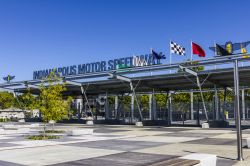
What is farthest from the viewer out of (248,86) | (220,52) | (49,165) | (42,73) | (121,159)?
(42,73)

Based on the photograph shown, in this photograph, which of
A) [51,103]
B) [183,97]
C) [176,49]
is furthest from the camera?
[183,97]

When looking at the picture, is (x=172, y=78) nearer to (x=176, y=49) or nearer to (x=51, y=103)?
(x=176, y=49)

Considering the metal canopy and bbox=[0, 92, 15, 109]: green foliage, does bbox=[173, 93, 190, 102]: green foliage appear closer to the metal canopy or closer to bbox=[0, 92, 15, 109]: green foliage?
the metal canopy

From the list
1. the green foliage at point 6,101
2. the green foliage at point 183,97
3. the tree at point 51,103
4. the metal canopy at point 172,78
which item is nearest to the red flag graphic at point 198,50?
the metal canopy at point 172,78

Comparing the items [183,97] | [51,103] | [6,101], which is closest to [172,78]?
[51,103]

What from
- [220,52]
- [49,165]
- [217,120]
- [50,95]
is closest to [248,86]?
[217,120]

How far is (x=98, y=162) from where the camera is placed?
1266 centimetres

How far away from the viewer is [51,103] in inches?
979

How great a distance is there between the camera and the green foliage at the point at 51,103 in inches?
976

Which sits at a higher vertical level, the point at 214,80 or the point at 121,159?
the point at 214,80

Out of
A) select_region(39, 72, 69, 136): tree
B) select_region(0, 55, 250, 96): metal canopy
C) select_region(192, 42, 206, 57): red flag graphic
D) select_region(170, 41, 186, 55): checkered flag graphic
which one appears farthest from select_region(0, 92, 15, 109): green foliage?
select_region(39, 72, 69, 136): tree

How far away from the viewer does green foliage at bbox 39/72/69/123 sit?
2478cm

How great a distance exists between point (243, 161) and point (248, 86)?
34845 millimetres

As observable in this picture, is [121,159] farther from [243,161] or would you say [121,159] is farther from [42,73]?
[42,73]
